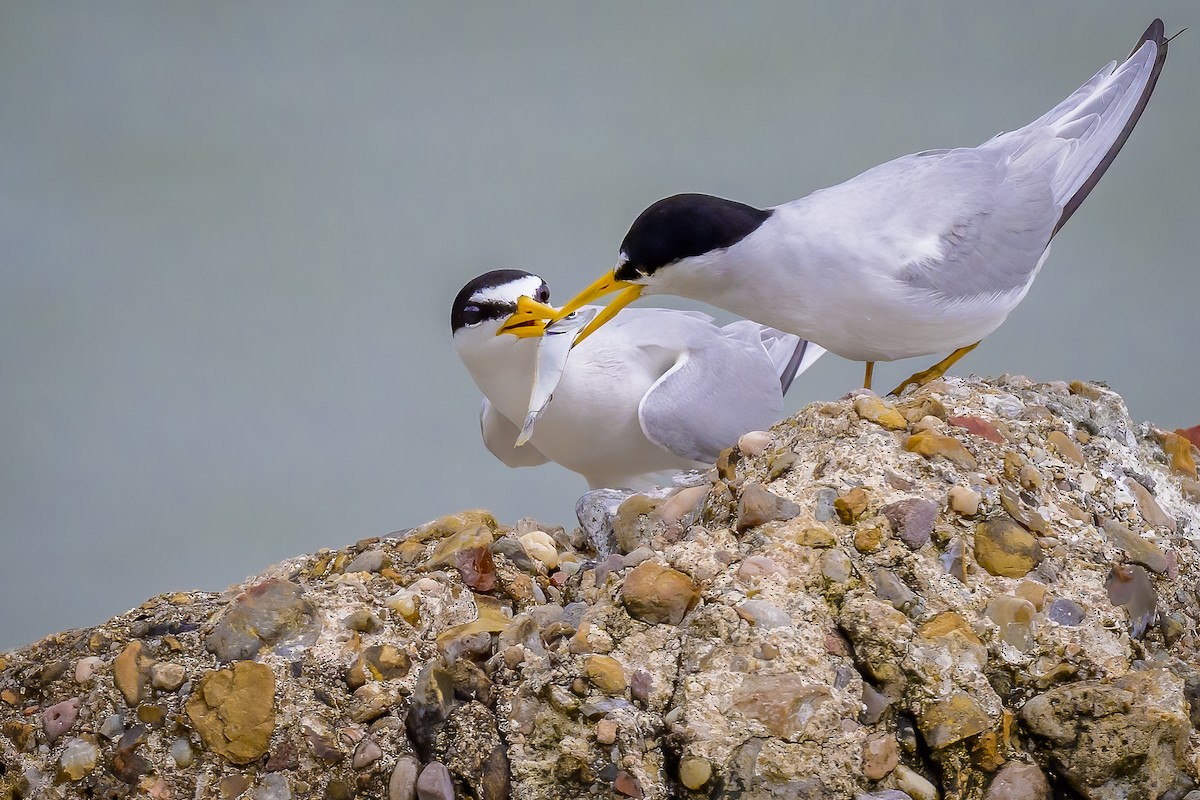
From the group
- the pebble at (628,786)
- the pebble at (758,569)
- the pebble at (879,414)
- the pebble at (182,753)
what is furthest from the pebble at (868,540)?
Answer: the pebble at (182,753)

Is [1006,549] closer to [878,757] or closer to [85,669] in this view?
[878,757]

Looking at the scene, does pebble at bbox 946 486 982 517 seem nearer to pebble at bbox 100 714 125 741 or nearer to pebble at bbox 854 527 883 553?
pebble at bbox 854 527 883 553

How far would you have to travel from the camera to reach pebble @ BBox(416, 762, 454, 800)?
4.78 ft

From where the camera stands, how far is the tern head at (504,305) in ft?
8.16

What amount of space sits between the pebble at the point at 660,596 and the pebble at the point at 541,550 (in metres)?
0.50

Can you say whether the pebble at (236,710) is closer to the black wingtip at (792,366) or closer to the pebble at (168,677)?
the pebble at (168,677)

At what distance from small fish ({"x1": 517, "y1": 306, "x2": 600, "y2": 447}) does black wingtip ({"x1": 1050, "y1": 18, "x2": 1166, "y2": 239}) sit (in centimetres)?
108

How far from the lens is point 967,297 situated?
231 cm

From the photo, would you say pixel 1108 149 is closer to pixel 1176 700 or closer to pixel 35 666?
pixel 1176 700

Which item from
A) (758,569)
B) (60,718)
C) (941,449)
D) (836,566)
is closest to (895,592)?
(836,566)

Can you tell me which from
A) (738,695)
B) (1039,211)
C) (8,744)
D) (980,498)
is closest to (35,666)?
(8,744)

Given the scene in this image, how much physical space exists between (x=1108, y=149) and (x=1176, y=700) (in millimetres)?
1555

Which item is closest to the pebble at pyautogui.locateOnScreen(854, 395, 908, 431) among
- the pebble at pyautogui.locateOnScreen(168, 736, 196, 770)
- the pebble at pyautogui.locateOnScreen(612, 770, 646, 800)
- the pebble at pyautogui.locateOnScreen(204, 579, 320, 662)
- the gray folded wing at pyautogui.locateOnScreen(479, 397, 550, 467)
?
the pebble at pyautogui.locateOnScreen(612, 770, 646, 800)

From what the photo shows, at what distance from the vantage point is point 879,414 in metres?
1.84
